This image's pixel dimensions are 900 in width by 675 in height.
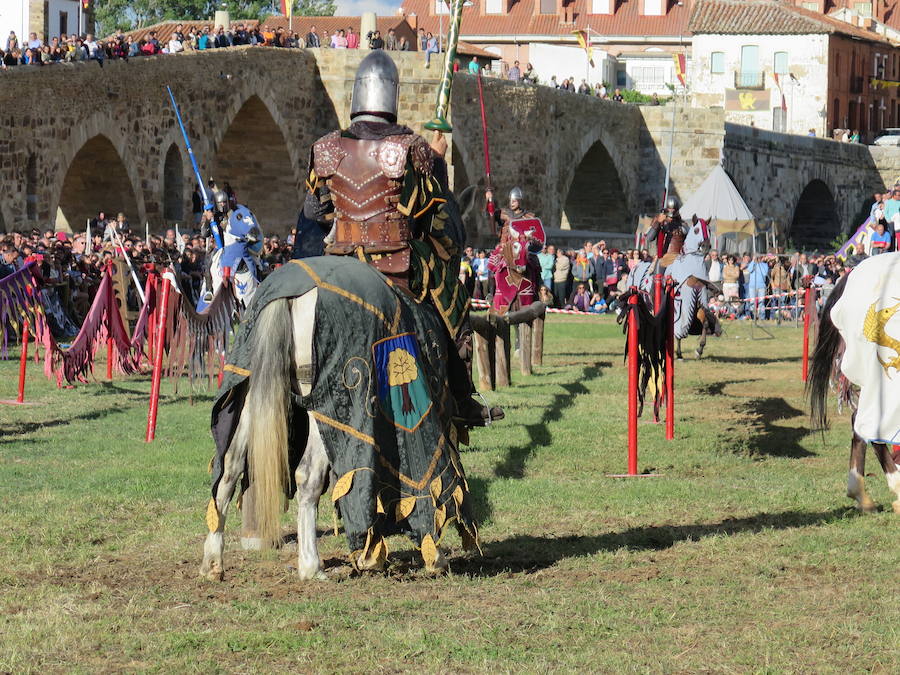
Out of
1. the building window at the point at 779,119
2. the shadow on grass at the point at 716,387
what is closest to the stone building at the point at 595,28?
the building window at the point at 779,119

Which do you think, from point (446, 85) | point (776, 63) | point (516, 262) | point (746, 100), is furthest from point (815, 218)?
point (446, 85)

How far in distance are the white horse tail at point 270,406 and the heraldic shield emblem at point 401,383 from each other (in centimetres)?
42

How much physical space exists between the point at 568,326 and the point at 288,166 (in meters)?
14.7

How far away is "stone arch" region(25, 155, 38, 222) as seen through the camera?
29234 millimetres

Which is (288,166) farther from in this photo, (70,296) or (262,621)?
(262,621)

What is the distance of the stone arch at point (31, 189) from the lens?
29234 millimetres

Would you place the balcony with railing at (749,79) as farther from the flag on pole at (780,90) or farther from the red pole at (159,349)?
the red pole at (159,349)

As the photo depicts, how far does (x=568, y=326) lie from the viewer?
89.5 ft

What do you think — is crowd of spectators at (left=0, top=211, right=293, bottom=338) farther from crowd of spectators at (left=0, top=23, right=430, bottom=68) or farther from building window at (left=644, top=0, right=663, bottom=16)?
building window at (left=644, top=0, right=663, bottom=16)

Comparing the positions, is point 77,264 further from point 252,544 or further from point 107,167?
point 252,544

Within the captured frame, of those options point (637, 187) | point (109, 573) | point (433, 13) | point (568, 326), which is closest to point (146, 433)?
point (109, 573)

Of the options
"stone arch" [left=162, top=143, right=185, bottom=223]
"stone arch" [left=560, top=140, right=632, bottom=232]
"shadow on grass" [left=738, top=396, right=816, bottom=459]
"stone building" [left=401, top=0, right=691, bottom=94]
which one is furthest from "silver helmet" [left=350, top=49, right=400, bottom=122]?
"stone building" [left=401, top=0, right=691, bottom=94]

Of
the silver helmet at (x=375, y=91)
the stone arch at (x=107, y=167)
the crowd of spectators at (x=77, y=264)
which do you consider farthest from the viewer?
the stone arch at (x=107, y=167)

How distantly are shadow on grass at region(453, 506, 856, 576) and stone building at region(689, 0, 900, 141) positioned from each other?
226 feet
